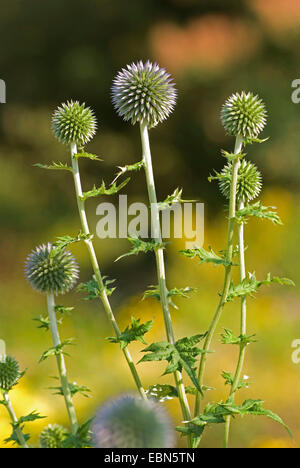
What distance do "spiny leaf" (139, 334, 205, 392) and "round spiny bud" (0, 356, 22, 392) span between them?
1.47 ft

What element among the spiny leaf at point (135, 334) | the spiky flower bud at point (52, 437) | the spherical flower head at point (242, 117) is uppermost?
the spherical flower head at point (242, 117)

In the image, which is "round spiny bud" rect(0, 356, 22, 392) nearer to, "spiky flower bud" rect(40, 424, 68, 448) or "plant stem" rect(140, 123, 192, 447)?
"spiky flower bud" rect(40, 424, 68, 448)

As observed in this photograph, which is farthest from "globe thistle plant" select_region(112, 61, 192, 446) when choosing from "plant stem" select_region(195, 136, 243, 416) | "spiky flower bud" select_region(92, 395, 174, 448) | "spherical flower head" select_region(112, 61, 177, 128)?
"spiky flower bud" select_region(92, 395, 174, 448)

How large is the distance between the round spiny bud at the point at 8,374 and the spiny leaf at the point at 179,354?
45 cm

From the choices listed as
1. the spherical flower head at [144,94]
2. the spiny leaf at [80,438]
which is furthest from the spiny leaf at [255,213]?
the spiny leaf at [80,438]

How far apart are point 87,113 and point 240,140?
0.52m

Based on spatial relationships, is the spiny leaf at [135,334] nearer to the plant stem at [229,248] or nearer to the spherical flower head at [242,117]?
the plant stem at [229,248]

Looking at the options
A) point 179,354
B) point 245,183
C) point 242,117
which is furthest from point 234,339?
point 242,117

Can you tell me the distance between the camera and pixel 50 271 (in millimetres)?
1979

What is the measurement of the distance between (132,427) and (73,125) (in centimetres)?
103

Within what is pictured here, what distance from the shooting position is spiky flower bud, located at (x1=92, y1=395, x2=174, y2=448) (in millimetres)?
1411

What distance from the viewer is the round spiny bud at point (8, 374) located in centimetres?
190

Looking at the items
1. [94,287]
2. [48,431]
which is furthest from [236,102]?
[48,431]

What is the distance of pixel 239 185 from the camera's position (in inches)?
81.7
